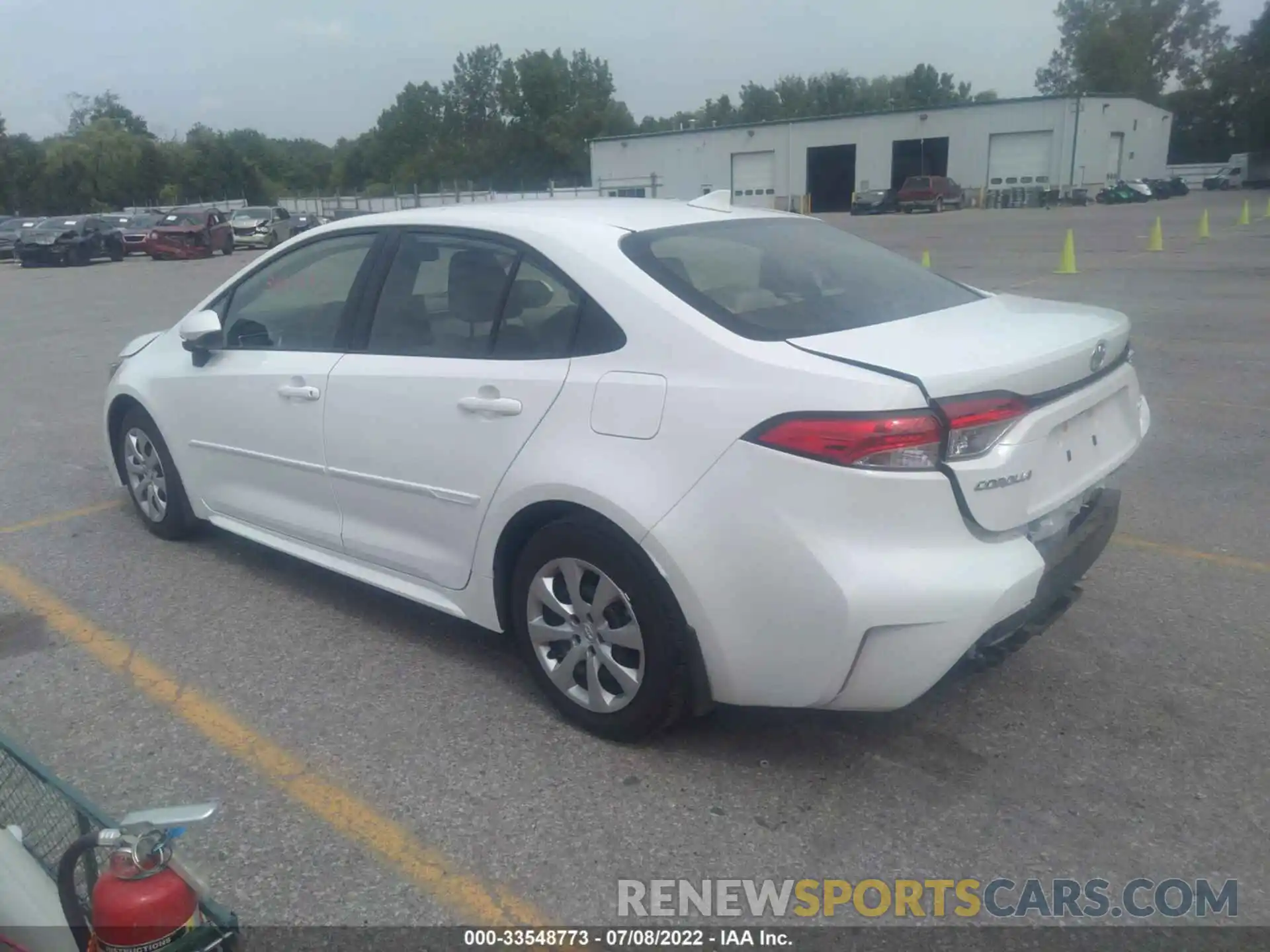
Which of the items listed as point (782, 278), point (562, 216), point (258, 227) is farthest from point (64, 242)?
point (782, 278)

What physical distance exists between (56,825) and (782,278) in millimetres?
2568

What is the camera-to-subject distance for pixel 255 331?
179 inches

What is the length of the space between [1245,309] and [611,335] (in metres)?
12.0

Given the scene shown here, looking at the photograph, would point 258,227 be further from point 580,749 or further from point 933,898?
point 933,898

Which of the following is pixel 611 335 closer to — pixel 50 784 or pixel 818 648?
pixel 818 648

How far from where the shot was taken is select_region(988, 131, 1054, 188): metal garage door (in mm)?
57781

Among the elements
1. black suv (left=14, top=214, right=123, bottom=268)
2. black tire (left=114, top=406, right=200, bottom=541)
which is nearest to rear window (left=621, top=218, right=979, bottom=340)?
black tire (left=114, top=406, right=200, bottom=541)

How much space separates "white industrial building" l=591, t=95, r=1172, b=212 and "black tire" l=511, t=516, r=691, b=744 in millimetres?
55537

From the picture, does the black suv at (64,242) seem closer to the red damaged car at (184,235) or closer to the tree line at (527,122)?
the red damaged car at (184,235)

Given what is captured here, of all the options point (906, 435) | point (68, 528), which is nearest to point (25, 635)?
point (68, 528)

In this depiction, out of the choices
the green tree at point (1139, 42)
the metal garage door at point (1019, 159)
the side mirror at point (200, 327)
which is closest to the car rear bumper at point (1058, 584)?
the side mirror at point (200, 327)

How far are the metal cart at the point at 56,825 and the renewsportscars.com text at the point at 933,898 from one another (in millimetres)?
1071

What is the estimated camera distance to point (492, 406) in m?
3.43

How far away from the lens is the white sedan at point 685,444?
279 centimetres
